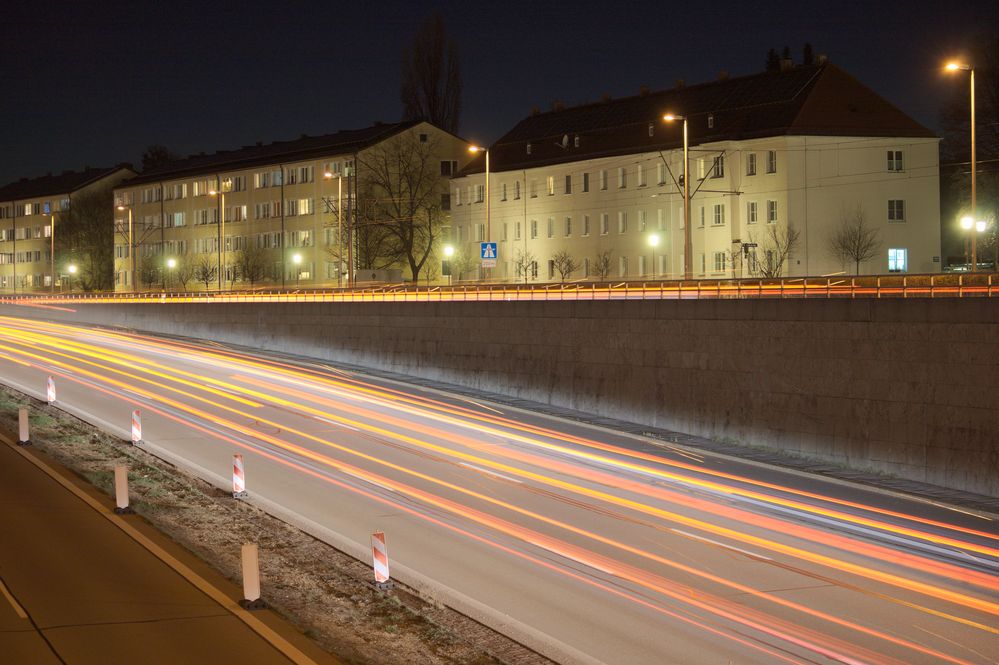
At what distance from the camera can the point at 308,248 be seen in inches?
3809

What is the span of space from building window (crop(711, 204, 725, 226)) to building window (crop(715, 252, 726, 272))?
1.85 metres

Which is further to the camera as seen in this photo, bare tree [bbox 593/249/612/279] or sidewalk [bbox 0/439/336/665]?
bare tree [bbox 593/249/612/279]

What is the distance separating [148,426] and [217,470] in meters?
7.85

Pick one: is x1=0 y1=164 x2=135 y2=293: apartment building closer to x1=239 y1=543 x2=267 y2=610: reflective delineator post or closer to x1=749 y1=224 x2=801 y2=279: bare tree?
x1=749 y1=224 x2=801 y2=279: bare tree

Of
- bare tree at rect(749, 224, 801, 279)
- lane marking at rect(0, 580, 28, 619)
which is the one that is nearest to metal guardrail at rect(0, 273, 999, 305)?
lane marking at rect(0, 580, 28, 619)

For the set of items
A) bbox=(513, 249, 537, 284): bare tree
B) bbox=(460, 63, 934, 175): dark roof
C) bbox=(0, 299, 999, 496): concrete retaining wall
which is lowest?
bbox=(0, 299, 999, 496): concrete retaining wall

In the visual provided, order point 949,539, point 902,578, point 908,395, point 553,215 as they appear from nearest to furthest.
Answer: point 902,578, point 949,539, point 908,395, point 553,215

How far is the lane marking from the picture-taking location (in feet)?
39.9

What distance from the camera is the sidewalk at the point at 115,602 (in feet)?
36.4

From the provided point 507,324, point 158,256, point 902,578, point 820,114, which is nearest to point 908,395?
point 902,578

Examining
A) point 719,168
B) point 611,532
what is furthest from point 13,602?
point 719,168

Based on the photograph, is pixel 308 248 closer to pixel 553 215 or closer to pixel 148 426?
pixel 553 215

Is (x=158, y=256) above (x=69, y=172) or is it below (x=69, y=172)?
below

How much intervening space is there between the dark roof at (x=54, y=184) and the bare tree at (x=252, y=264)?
4779cm
